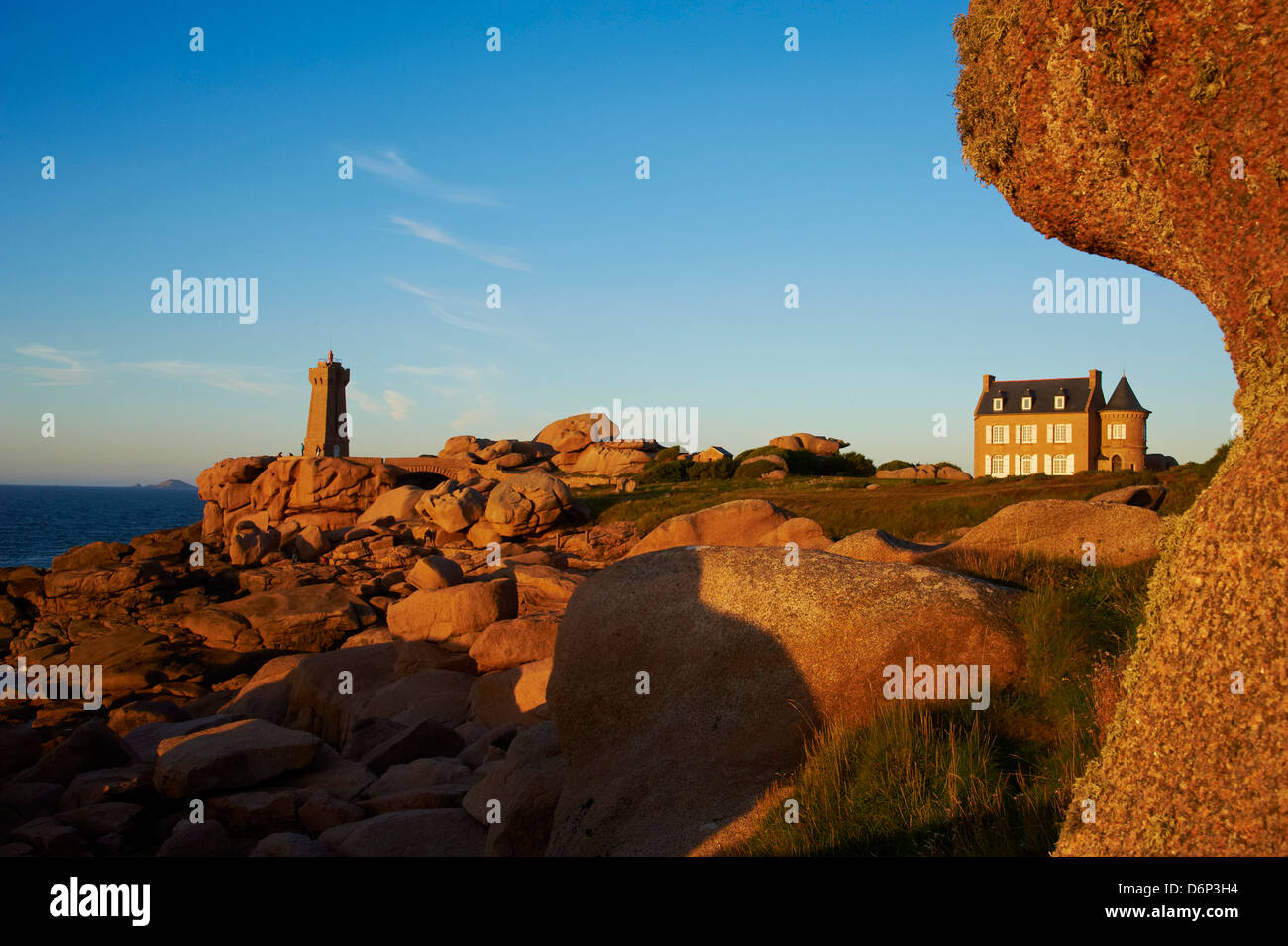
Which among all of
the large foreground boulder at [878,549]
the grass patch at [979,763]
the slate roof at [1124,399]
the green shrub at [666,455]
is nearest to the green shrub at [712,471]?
the green shrub at [666,455]

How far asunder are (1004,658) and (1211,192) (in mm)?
4148

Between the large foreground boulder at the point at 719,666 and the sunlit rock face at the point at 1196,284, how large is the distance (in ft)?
9.71

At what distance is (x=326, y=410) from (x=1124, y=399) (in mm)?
60291

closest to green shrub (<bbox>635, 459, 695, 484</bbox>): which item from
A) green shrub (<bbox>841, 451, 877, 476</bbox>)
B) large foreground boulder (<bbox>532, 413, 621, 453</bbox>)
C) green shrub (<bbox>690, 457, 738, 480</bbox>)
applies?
green shrub (<bbox>690, 457, 738, 480</bbox>)

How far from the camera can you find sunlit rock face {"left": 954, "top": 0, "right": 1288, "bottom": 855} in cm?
349

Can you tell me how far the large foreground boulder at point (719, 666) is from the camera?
6.96 meters

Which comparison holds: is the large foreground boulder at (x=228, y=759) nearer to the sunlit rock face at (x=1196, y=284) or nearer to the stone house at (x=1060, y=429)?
the sunlit rock face at (x=1196, y=284)

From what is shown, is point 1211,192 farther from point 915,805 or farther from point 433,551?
point 433,551

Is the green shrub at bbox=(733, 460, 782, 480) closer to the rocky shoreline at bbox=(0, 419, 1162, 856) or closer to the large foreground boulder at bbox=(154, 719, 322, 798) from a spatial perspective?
the rocky shoreline at bbox=(0, 419, 1162, 856)

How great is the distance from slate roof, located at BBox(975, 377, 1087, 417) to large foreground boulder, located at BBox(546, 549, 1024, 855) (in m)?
54.3

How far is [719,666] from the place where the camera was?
7.45 meters

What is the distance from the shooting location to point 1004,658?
23.1 feet

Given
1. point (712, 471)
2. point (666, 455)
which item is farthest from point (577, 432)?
point (712, 471)
